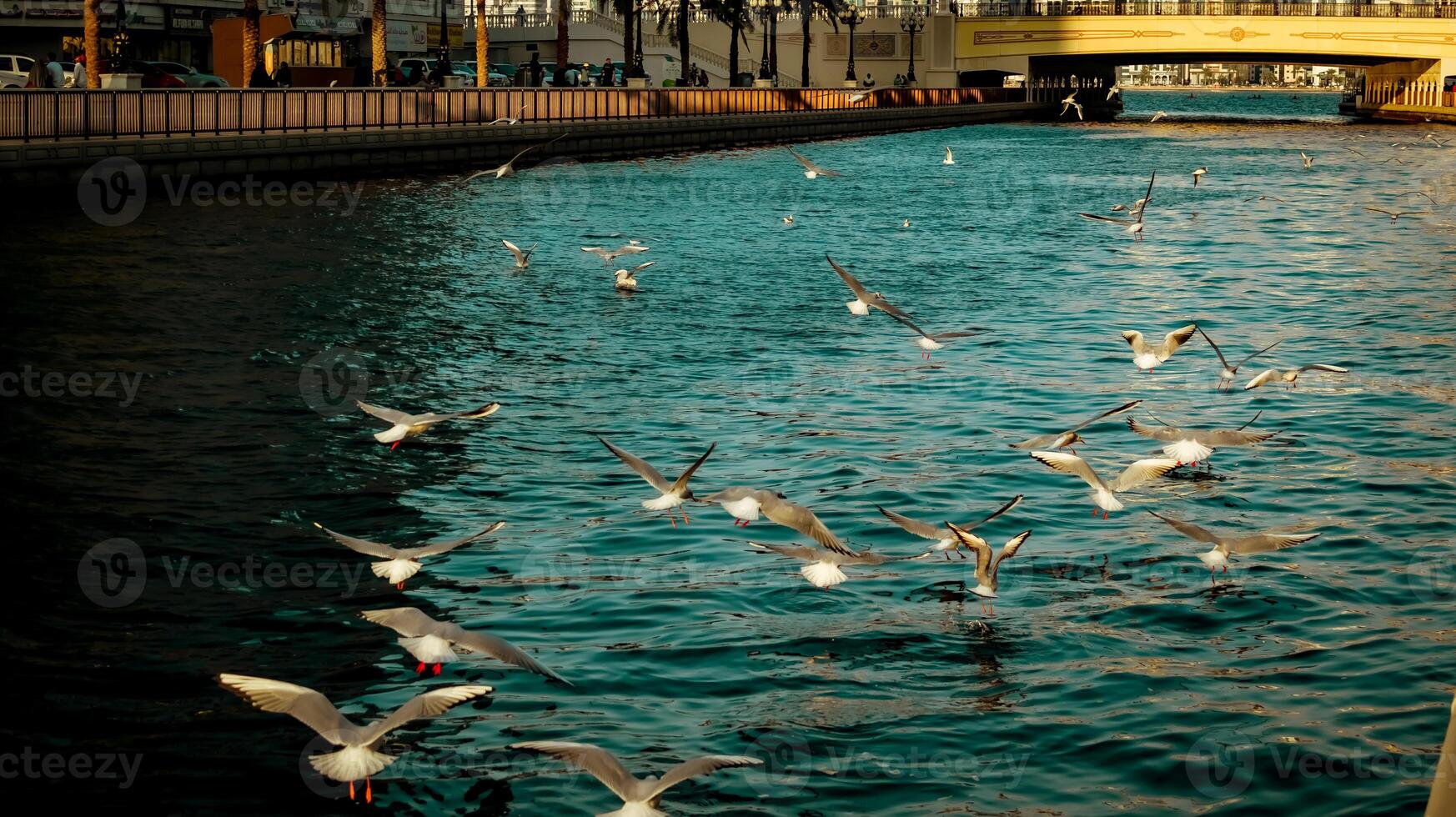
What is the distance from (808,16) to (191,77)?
50.5m

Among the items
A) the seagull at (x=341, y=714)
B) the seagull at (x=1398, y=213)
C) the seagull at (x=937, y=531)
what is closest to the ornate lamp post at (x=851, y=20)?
the seagull at (x=1398, y=213)

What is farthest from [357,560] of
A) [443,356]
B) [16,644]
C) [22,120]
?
[22,120]

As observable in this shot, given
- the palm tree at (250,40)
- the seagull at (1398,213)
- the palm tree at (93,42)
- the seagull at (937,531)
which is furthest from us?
the palm tree at (250,40)

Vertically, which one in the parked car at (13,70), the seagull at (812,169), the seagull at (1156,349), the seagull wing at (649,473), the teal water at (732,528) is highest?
the parked car at (13,70)

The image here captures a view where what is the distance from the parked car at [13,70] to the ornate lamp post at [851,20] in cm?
5949

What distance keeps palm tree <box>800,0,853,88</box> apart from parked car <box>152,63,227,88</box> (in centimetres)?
4634

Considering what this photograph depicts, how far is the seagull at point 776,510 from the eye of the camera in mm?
11125

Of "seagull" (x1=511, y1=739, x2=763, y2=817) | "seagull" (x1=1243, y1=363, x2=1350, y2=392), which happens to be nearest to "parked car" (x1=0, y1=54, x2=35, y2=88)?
"seagull" (x1=1243, y1=363, x2=1350, y2=392)

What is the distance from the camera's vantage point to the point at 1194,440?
14.7 metres

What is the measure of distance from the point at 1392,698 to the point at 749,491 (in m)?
4.38

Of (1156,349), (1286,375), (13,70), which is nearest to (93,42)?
(13,70)

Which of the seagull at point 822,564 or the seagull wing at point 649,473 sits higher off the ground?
the seagull wing at point 649,473

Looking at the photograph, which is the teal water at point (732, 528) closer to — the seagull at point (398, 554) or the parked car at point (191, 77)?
the seagull at point (398, 554)

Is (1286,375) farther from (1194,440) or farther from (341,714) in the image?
(341,714)
